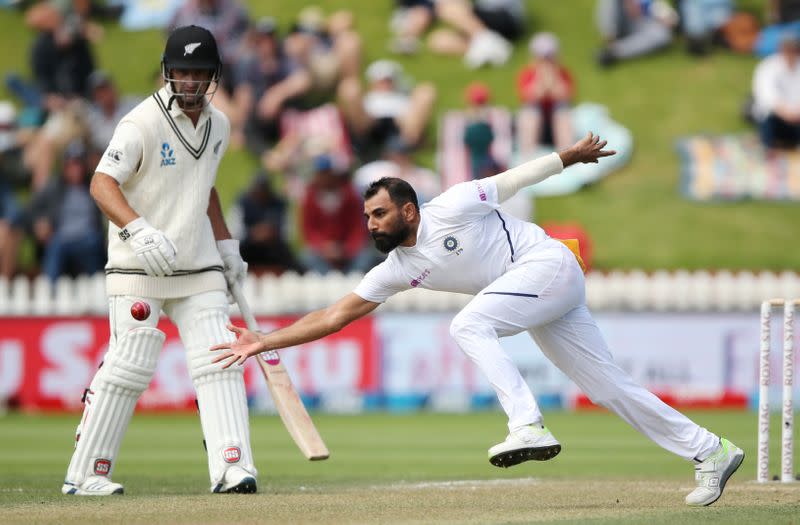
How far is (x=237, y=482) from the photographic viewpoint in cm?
701

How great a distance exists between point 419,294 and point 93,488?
7.87 m

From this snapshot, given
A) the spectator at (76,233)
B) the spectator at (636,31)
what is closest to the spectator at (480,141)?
the spectator at (636,31)

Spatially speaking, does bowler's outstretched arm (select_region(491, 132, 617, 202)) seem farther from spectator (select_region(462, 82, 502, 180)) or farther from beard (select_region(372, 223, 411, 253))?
spectator (select_region(462, 82, 502, 180))

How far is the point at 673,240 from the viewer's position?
1809cm

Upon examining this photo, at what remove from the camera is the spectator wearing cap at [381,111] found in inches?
699

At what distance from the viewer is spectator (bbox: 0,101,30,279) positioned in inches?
629

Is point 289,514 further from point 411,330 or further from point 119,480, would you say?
point 411,330

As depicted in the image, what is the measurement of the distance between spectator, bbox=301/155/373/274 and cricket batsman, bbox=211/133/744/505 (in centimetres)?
895

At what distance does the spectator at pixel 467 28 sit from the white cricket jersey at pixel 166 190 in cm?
1282

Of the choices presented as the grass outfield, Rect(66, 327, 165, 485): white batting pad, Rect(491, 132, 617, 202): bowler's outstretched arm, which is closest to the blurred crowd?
the grass outfield

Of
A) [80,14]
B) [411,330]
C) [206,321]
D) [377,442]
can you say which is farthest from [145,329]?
[80,14]

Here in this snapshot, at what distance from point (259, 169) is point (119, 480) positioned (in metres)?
10.5

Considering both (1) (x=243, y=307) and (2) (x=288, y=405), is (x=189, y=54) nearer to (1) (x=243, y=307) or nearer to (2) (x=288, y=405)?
(1) (x=243, y=307)

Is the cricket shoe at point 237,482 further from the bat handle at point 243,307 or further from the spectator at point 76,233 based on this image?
the spectator at point 76,233
